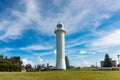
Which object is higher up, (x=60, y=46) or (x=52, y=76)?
(x=60, y=46)

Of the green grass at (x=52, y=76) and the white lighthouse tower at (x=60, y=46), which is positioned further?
the white lighthouse tower at (x=60, y=46)

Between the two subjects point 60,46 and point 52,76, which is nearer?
point 52,76

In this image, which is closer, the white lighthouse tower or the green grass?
the green grass

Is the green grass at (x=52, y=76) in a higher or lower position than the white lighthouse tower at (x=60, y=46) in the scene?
lower

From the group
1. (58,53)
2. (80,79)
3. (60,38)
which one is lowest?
(80,79)

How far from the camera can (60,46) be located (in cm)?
6038

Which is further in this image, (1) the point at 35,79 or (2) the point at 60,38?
(2) the point at 60,38

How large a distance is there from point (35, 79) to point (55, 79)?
232cm

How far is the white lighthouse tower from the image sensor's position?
191 ft

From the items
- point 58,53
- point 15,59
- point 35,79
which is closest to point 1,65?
→ point 58,53

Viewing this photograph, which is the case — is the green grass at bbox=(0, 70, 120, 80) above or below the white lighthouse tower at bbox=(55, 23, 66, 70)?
below

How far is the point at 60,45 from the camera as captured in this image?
60375 millimetres

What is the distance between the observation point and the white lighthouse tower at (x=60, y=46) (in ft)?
191

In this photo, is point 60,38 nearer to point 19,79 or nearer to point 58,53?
point 58,53
